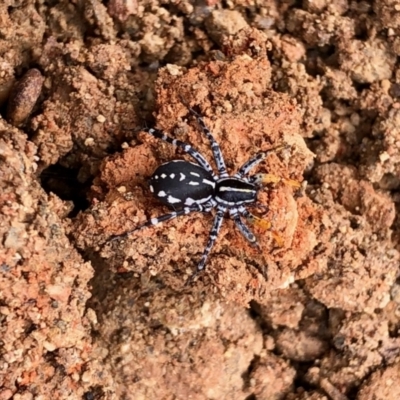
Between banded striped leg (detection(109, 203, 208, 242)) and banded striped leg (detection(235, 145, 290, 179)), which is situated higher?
banded striped leg (detection(235, 145, 290, 179))

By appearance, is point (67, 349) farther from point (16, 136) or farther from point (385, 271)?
point (385, 271)

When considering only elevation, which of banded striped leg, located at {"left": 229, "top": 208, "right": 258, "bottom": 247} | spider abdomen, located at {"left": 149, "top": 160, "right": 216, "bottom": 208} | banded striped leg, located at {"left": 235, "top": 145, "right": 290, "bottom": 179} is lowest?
banded striped leg, located at {"left": 229, "top": 208, "right": 258, "bottom": 247}

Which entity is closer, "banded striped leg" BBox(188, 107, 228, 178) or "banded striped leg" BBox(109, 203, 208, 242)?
"banded striped leg" BBox(109, 203, 208, 242)

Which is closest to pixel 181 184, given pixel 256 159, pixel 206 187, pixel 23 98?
pixel 206 187

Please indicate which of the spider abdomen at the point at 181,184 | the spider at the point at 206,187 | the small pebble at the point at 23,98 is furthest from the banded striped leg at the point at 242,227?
the small pebble at the point at 23,98

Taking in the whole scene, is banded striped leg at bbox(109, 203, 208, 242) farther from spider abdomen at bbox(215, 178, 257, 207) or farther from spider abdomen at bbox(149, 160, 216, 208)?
spider abdomen at bbox(215, 178, 257, 207)

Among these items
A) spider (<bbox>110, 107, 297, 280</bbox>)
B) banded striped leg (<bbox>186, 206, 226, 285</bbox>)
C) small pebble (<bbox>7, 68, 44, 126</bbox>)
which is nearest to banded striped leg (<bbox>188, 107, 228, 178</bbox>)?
spider (<bbox>110, 107, 297, 280</bbox>)

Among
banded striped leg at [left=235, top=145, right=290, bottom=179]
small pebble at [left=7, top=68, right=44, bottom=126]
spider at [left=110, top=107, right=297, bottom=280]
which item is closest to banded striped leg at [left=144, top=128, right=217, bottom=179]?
spider at [left=110, top=107, right=297, bottom=280]
